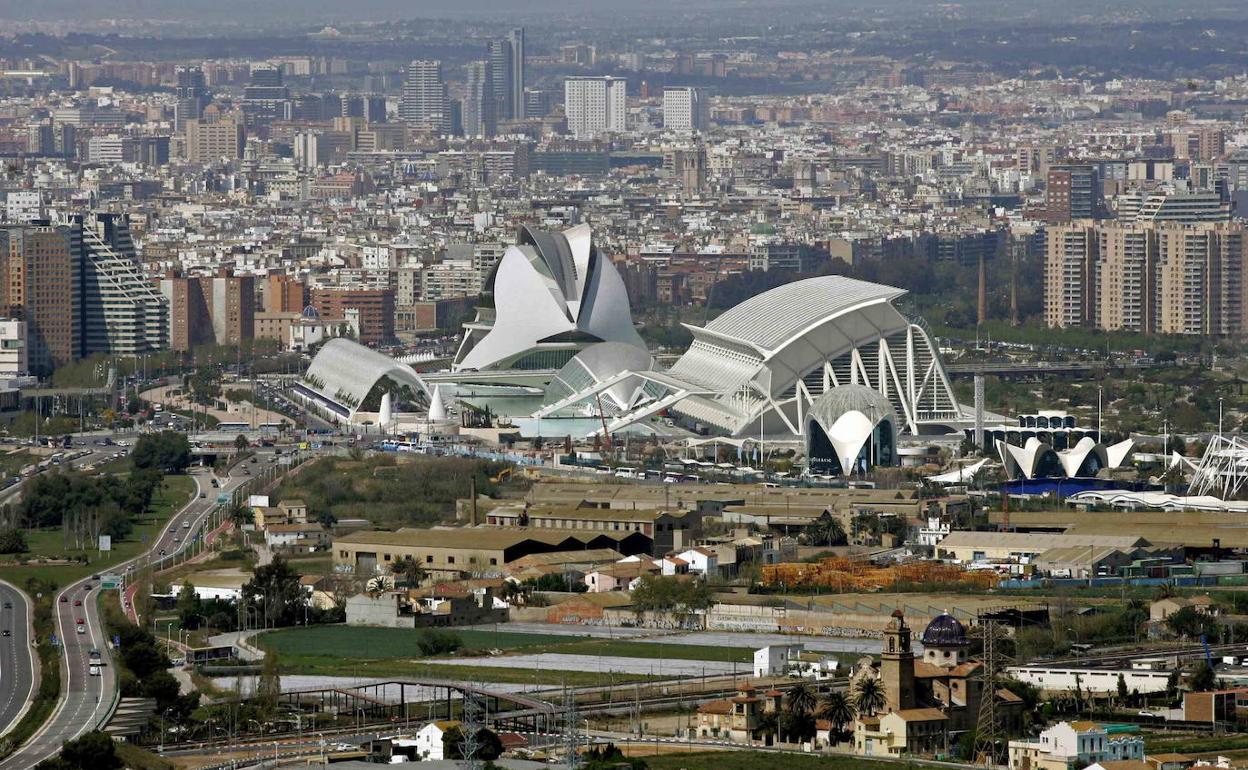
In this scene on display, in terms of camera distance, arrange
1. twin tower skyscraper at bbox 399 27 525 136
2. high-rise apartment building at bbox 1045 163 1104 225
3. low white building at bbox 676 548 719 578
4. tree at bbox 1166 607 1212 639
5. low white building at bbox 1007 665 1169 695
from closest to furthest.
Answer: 1. low white building at bbox 1007 665 1169 695
2. tree at bbox 1166 607 1212 639
3. low white building at bbox 676 548 719 578
4. high-rise apartment building at bbox 1045 163 1104 225
5. twin tower skyscraper at bbox 399 27 525 136

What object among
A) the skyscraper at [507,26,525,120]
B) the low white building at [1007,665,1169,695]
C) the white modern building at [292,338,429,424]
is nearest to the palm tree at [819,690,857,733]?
the low white building at [1007,665,1169,695]

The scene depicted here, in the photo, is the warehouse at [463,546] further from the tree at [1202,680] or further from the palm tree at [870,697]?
the palm tree at [870,697]

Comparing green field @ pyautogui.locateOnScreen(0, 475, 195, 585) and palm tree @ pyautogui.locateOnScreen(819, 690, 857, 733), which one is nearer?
palm tree @ pyautogui.locateOnScreen(819, 690, 857, 733)

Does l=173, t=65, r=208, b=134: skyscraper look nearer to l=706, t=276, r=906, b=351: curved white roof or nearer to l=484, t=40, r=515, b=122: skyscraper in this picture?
l=484, t=40, r=515, b=122: skyscraper

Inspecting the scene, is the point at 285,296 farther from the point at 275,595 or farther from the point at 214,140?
the point at 214,140

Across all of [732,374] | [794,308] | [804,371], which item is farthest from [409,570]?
[794,308]

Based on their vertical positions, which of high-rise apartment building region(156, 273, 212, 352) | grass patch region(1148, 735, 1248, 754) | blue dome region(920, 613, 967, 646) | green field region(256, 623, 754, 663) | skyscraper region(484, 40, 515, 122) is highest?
skyscraper region(484, 40, 515, 122)

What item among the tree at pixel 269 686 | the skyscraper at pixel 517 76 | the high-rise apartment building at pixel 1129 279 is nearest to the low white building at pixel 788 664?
the tree at pixel 269 686
